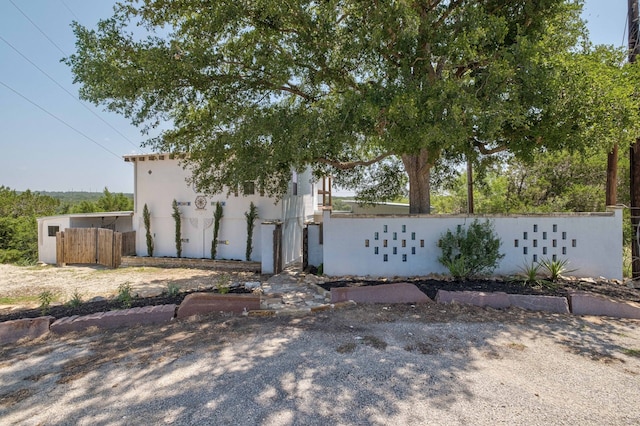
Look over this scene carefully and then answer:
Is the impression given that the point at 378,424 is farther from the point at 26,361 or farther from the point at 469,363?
the point at 26,361

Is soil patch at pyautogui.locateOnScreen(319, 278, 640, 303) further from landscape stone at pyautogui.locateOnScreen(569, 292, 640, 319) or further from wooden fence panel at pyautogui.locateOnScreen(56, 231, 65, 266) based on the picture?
wooden fence panel at pyautogui.locateOnScreen(56, 231, 65, 266)

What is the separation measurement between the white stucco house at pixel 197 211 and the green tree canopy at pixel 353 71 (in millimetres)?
4834

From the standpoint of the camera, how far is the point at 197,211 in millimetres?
13305

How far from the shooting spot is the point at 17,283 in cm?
1030

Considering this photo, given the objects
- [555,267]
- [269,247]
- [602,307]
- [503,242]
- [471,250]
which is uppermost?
[503,242]

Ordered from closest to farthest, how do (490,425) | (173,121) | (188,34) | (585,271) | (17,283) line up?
(490,425) → (188,34) → (585,271) → (173,121) → (17,283)

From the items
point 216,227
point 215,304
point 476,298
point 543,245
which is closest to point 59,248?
point 216,227

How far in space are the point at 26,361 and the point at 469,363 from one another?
486cm

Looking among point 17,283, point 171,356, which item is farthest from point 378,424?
point 17,283

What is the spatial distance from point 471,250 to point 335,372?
464 centimetres

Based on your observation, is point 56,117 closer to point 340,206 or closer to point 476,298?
point 340,206

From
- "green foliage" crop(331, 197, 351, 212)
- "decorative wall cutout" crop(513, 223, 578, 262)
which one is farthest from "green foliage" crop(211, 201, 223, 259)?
"decorative wall cutout" crop(513, 223, 578, 262)

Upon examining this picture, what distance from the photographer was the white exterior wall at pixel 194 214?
12.5m

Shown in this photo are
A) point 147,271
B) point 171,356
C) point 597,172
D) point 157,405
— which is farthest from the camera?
point 597,172
